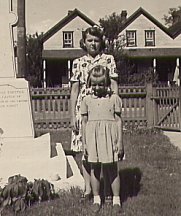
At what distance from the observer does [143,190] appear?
20.3 feet

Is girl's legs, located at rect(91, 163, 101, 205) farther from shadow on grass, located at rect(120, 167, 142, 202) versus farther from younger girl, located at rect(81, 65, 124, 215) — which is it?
shadow on grass, located at rect(120, 167, 142, 202)

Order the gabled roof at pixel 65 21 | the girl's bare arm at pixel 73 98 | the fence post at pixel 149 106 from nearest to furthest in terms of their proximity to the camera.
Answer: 1. the girl's bare arm at pixel 73 98
2. the fence post at pixel 149 106
3. the gabled roof at pixel 65 21

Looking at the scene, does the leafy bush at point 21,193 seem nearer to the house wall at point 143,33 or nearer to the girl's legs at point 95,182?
the girl's legs at point 95,182

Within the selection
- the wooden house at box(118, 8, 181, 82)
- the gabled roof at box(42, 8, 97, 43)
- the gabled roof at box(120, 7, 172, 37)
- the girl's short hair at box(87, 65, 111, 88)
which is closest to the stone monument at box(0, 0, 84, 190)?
the girl's short hair at box(87, 65, 111, 88)

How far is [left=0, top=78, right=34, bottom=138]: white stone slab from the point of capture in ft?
22.2

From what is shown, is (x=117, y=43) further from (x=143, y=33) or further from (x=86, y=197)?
(x=86, y=197)

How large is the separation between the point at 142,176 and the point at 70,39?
33900mm

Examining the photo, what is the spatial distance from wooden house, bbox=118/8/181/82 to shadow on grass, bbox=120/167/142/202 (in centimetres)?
3228

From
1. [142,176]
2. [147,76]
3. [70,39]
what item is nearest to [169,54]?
[147,76]

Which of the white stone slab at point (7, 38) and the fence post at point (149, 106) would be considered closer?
the white stone slab at point (7, 38)

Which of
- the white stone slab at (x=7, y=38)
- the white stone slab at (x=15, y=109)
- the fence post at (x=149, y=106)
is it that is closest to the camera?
the white stone slab at (x=15, y=109)

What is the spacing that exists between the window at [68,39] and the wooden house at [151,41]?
4.12m

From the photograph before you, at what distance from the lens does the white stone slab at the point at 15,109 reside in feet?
22.2

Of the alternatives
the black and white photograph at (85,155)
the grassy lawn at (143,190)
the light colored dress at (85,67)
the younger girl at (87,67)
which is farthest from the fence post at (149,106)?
the younger girl at (87,67)
